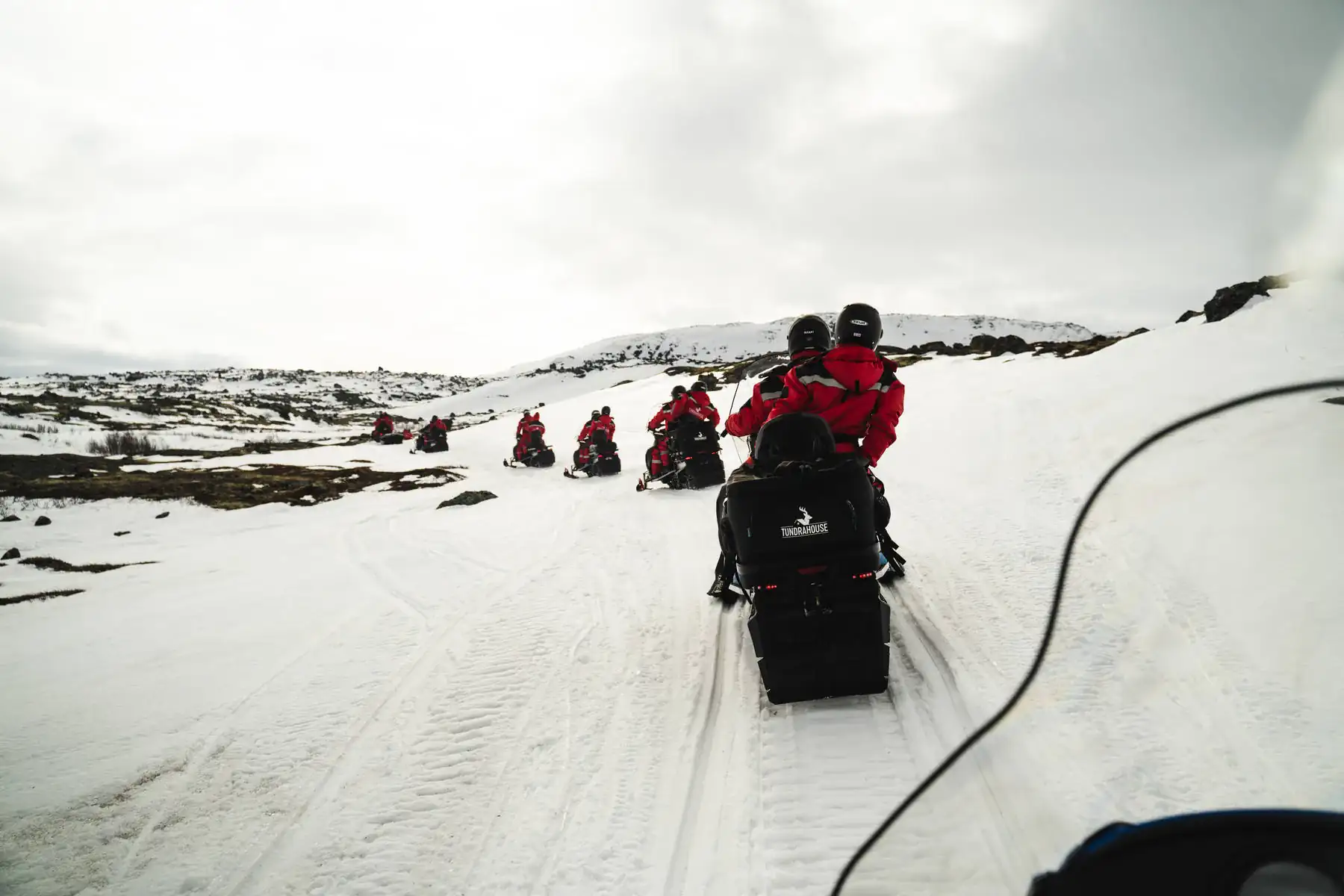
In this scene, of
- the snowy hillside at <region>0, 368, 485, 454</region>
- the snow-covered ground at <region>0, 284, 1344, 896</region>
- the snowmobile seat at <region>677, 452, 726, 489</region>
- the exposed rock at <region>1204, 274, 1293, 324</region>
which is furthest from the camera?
the snowy hillside at <region>0, 368, 485, 454</region>

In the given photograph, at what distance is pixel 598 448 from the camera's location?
1644 centimetres

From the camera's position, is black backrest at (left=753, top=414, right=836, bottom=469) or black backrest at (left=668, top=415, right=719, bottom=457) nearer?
black backrest at (left=753, top=414, right=836, bottom=469)

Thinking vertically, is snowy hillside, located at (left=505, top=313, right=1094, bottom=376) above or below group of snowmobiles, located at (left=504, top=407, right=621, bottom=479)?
above

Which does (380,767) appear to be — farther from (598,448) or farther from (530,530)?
(598,448)

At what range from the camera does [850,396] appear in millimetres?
4113

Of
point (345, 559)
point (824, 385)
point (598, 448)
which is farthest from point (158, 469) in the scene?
point (824, 385)

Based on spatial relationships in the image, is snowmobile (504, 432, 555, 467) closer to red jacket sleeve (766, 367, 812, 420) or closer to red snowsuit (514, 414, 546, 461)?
red snowsuit (514, 414, 546, 461)

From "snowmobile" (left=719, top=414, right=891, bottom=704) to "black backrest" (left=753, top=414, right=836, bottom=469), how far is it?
5.2 inches

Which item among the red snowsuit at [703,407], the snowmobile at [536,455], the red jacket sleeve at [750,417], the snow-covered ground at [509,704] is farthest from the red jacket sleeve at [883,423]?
the snowmobile at [536,455]

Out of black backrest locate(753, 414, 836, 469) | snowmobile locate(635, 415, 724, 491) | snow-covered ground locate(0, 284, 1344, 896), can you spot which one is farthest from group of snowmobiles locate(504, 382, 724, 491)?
black backrest locate(753, 414, 836, 469)

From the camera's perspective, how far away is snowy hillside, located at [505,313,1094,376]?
13450cm

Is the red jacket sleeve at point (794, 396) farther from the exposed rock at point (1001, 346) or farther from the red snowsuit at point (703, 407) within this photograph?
the exposed rock at point (1001, 346)

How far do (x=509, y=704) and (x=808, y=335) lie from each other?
Result: 353 cm

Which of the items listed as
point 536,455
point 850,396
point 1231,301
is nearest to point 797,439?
point 850,396
